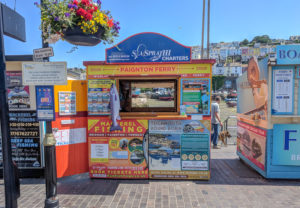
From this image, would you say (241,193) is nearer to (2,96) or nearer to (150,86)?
(150,86)

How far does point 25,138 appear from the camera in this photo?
423cm

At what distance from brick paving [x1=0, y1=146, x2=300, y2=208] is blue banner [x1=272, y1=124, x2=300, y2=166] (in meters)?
0.49

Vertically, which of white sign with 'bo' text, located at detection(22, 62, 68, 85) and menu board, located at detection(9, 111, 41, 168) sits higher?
white sign with 'bo' text, located at detection(22, 62, 68, 85)

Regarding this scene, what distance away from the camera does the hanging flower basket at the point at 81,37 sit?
9.00 ft

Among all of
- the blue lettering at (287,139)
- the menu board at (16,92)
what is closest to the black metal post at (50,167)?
the menu board at (16,92)

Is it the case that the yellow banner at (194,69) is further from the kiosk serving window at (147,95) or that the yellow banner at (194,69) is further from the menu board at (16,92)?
the menu board at (16,92)

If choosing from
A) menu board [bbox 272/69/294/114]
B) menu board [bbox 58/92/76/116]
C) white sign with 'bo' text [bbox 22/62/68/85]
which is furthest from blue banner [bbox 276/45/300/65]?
menu board [bbox 58/92/76/116]

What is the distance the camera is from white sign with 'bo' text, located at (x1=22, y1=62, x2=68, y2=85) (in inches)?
109

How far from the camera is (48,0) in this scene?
2641 mm

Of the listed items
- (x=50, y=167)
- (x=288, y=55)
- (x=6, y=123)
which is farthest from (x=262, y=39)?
(x=6, y=123)

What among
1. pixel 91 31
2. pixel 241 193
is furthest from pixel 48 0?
pixel 241 193

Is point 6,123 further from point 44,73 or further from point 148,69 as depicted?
point 148,69

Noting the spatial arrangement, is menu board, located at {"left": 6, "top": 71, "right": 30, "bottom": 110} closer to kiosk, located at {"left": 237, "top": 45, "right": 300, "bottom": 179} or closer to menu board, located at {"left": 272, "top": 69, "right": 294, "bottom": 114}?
kiosk, located at {"left": 237, "top": 45, "right": 300, "bottom": 179}

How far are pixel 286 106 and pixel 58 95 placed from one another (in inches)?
193
